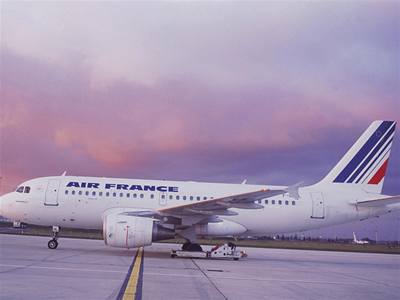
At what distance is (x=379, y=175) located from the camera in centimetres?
2502

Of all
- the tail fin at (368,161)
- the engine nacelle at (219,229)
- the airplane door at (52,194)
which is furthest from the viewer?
the tail fin at (368,161)

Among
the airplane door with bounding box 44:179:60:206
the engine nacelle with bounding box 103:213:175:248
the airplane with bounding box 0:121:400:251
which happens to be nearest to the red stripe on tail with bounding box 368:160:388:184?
the airplane with bounding box 0:121:400:251

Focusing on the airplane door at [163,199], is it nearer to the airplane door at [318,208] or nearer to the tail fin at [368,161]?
the airplane door at [318,208]

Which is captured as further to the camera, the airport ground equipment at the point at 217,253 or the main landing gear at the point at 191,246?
the main landing gear at the point at 191,246

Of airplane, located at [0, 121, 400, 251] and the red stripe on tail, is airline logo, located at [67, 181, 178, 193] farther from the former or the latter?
the red stripe on tail

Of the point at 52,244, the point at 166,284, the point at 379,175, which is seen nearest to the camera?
the point at 166,284

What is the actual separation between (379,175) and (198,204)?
11.0 m

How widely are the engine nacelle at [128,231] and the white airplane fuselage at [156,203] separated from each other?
2.06 meters

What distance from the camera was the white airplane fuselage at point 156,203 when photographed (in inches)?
866

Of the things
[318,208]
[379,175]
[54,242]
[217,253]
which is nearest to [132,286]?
[217,253]

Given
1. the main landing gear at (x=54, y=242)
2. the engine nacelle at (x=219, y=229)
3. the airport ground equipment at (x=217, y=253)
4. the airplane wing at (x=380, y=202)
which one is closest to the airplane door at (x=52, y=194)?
the main landing gear at (x=54, y=242)

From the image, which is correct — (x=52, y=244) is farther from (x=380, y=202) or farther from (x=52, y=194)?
(x=380, y=202)

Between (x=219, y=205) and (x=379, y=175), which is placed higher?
(x=379, y=175)

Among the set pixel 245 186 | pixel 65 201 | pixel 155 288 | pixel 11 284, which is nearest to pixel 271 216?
pixel 245 186
